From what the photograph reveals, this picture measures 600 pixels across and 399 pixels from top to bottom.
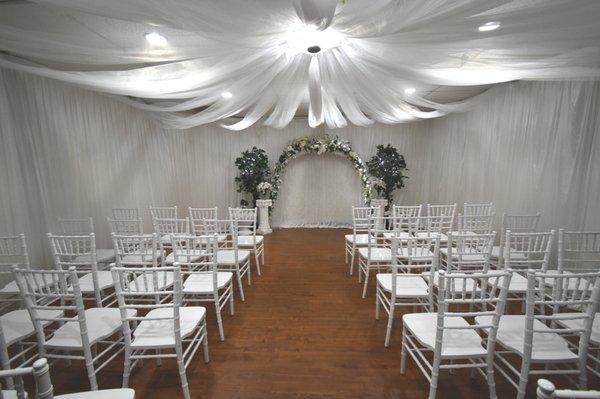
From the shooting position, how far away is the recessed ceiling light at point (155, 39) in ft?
6.21

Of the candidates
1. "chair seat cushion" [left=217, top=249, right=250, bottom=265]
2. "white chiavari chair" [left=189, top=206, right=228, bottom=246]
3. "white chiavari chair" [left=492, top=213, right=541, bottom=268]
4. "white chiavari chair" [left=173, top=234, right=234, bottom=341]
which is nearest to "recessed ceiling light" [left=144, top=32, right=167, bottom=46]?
"white chiavari chair" [left=173, top=234, right=234, bottom=341]

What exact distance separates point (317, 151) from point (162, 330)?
553cm

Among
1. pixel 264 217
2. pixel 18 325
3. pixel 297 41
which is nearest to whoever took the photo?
pixel 18 325

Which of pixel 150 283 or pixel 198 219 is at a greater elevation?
pixel 198 219

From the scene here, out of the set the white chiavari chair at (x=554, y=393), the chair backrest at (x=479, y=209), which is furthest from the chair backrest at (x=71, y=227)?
the chair backrest at (x=479, y=209)

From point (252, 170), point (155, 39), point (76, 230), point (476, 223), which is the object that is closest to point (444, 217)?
point (476, 223)

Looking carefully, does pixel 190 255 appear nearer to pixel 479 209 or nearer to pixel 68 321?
pixel 68 321

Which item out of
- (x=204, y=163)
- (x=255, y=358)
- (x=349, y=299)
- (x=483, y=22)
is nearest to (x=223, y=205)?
(x=204, y=163)

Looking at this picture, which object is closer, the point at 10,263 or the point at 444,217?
the point at 10,263

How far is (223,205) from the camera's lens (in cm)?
741

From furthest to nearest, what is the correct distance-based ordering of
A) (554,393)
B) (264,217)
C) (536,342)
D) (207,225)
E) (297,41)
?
(264,217), (207,225), (297,41), (536,342), (554,393)

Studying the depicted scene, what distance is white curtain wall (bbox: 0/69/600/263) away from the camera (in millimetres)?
3139

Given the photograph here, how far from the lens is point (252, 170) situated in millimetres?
6496

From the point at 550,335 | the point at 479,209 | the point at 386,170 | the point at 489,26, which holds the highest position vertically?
the point at 489,26
